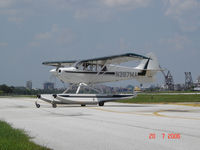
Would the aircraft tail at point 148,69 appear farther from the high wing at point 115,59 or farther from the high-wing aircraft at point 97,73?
the high wing at point 115,59

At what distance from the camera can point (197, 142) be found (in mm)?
6668

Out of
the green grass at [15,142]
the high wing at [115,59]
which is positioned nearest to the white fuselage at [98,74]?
the high wing at [115,59]

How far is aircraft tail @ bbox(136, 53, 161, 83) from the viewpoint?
96.3 ft

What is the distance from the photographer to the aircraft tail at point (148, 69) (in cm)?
2934

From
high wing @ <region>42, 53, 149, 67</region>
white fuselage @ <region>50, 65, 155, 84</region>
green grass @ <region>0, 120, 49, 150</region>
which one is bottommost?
green grass @ <region>0, 120, 49, 150</region>

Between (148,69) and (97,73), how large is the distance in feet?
16.9

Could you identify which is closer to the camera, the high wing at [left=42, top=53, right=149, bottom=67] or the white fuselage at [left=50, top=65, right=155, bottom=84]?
the high wing at [left=42, top=53, right=149, bottom=67]

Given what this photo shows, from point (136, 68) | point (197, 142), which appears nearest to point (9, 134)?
point (197, 142)

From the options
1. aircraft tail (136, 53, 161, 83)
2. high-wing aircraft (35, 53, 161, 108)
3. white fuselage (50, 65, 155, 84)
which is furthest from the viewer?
aircraft tail (136, 53, 161, 83)

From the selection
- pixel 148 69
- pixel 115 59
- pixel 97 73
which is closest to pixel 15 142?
pixel 115 59

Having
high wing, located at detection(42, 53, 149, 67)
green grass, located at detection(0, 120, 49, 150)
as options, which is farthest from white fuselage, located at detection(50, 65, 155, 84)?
green grass, located at detection(0, 120, 49, 150)

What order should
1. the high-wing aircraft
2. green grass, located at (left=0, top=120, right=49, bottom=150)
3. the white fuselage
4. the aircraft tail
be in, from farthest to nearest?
the aircraft tail < the white fuselage < the high-wing aircraft < green grass, located at (left=0, top=120, right=49, bottom=150)

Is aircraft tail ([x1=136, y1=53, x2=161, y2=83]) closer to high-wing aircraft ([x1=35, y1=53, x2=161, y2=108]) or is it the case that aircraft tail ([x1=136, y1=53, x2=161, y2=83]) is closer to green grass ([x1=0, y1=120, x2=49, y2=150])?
high-wing aircraft ([x1=35, y1=53, x2=161, y2=108])

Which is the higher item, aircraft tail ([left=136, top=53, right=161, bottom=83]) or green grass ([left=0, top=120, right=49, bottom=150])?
aircraft tail ([left=136, top=53, right=161, bottom=83])
